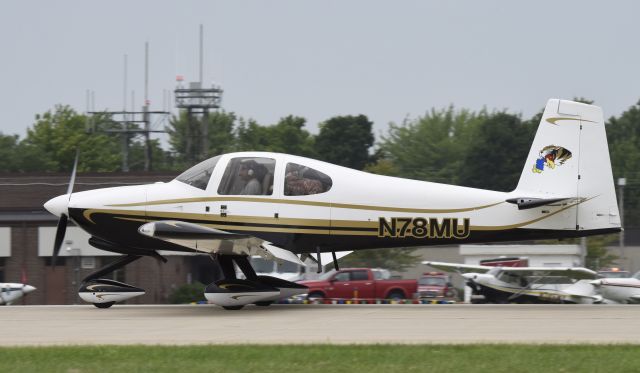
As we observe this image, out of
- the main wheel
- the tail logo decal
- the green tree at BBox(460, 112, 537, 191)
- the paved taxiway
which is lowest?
the main wheel

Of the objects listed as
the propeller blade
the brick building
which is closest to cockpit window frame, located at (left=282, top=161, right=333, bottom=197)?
the propeller blade

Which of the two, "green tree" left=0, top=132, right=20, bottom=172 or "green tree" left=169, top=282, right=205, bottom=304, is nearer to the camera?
→ "green tree" left=169, top=282, right=205, bottom=304

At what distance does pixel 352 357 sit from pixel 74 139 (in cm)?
7475

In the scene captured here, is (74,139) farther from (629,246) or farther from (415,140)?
(629,246)

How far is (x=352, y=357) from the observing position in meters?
9.44

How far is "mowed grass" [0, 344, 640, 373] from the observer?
8.93m

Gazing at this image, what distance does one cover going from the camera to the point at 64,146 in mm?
82250

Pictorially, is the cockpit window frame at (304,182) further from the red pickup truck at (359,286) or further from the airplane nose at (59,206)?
the red pickup truck at (359,286)

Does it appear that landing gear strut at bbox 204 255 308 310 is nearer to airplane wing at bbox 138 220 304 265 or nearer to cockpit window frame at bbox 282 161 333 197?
airplane wing at bbox 138 220 304 265

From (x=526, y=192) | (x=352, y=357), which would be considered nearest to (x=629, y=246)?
(x=526, y=192)

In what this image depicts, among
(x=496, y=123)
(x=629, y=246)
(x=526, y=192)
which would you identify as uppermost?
(x=496, y=123)

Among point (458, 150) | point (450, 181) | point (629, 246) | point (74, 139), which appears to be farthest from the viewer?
point (458, 150)

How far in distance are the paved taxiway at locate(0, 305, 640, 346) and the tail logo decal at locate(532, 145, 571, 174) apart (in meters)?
2.24

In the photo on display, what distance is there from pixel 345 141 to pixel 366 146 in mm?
3074
